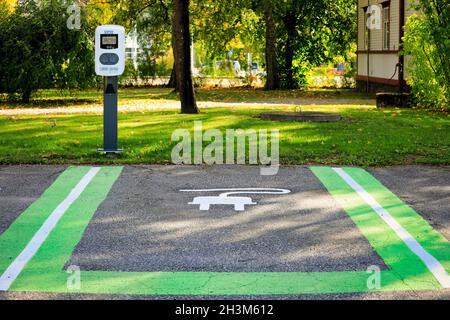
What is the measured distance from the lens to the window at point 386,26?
30297 millimetres

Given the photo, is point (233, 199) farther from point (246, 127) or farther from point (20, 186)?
point (246, 127)

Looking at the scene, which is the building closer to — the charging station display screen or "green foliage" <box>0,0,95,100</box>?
"green foliage" <box>0,0,95,100</box>

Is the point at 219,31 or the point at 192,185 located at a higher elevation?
the point at 219,31

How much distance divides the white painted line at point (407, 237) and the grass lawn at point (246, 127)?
1.96 meters

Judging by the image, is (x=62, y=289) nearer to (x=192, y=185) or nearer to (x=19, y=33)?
(x=192, y=185)

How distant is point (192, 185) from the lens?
9.62 m

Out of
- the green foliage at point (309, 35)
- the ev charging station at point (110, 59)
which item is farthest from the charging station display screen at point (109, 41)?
the green foliage at point (309, 35)

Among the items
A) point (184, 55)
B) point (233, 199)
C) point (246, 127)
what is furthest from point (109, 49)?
point (184, 55)

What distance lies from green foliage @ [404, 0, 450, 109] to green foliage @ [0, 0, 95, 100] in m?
10.1

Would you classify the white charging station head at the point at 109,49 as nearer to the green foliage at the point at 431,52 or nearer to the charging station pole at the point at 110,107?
the charging station pole at the point at 110,107

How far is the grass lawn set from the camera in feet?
37.9

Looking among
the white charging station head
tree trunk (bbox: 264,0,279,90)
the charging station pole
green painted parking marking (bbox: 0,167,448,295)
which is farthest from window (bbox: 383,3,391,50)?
green painted parking marking (bbox: 0,167,448,295)

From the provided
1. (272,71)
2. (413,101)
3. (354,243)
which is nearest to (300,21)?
(272,71)
